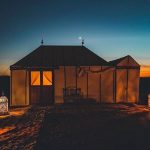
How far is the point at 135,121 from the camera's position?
363 inches

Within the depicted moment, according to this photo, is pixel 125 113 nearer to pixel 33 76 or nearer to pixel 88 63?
pixel 88 63

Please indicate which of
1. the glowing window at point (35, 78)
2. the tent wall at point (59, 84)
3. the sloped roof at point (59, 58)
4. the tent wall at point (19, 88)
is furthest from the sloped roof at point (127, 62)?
the tent wall at point (19, 88)

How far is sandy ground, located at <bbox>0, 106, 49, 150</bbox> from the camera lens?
6273 millimetres

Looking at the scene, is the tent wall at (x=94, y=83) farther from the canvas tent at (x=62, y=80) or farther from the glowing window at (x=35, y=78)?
the glowing window at (x=35, y=78)

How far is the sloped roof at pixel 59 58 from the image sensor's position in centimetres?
1370

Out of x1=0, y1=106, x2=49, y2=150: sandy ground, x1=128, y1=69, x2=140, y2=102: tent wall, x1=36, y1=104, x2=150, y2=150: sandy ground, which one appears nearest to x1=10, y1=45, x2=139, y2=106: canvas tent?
x1=128, y1=69, x2=140, y2=102: tent wall

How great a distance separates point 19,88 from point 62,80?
254 cm

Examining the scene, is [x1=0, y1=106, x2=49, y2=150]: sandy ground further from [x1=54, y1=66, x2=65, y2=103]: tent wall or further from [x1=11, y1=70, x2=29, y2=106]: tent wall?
[x1=54, y1=66, x2=65, y2=103]: tent wall

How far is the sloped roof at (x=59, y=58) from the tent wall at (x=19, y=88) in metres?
0.46

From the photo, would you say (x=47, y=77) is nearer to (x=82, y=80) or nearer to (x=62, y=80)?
(x=62, y=80)

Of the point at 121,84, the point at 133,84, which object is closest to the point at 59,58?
the point at 121,84

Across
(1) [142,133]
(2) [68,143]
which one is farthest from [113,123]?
(2) [68,143]

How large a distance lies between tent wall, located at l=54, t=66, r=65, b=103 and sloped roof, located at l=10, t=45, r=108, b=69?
412mm

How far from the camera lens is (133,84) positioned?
14.6 metres
